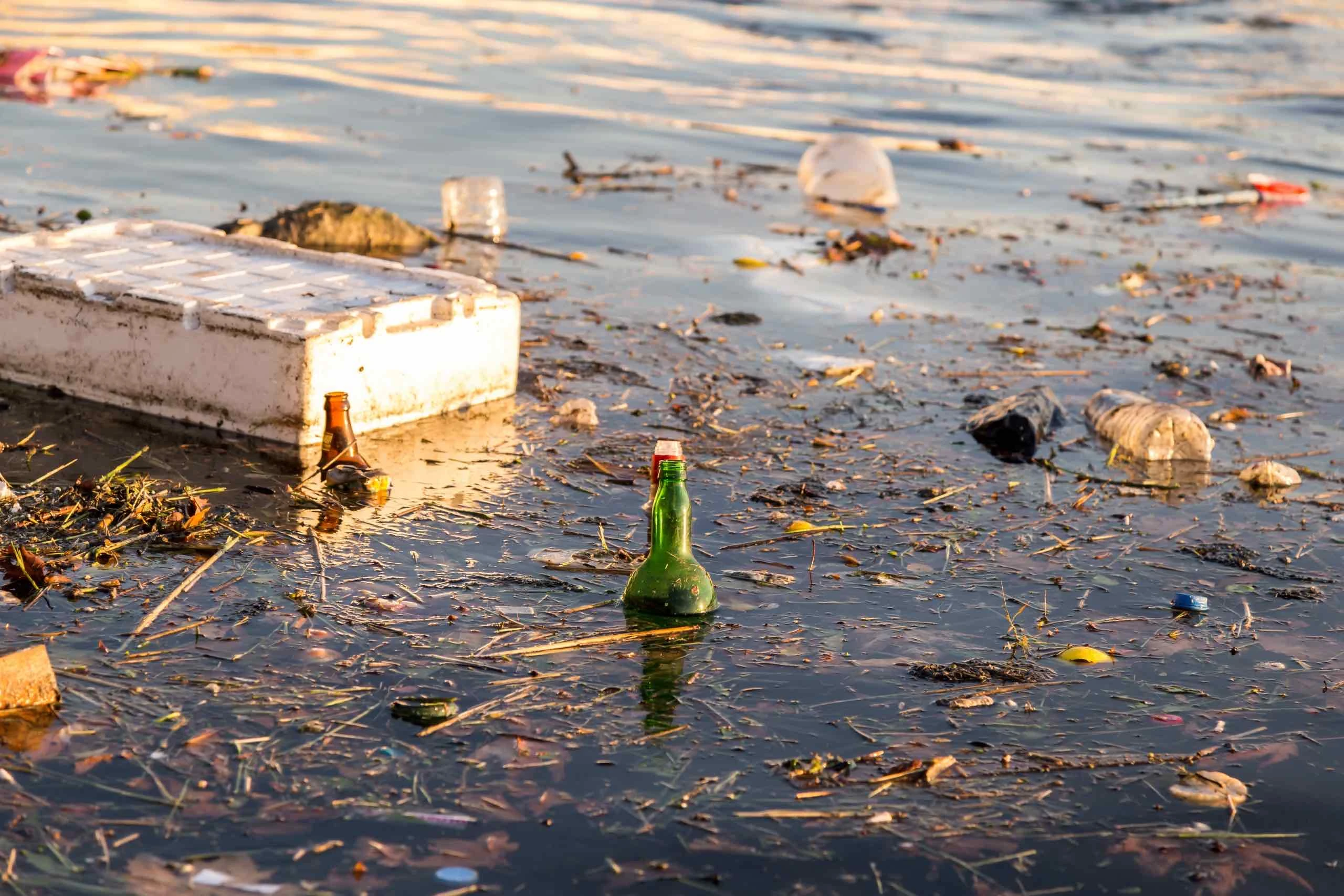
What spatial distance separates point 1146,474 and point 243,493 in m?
3.36

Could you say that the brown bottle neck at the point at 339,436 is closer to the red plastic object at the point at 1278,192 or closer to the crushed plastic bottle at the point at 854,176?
the crushed plastic bottle at the point at 854,176

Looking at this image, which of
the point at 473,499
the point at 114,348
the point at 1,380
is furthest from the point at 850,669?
the point at 1,380

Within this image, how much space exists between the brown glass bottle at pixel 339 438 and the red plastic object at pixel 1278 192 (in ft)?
29.0

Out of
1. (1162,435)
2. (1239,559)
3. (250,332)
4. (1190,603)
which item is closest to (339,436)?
(250,332)

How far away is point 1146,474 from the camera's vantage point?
6.16 meters

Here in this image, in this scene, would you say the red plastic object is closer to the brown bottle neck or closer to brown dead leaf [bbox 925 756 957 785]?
the brown bottle neck

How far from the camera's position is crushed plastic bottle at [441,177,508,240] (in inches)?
371

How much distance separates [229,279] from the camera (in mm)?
6109

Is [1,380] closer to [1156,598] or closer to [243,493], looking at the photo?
[243,493]

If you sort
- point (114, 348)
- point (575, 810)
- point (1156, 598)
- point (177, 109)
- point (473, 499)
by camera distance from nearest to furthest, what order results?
point (575, 810)
point (1156, 598)
point (473, 499)
point (114, 348)
point (177, 109)

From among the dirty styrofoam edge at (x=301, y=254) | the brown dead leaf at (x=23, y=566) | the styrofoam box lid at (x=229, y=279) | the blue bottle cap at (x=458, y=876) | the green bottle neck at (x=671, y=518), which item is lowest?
the blue bottle cap at (x=458, y=876)

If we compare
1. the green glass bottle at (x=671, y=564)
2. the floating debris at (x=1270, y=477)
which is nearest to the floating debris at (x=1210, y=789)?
the green glass bottle at (x=671, y=564)

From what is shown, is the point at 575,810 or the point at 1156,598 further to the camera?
the point at 1156,598

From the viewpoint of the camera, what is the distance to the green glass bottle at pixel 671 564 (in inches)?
173
